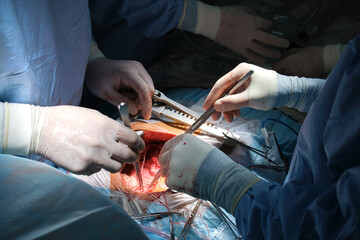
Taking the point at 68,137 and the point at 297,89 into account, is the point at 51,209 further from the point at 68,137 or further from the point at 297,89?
the point at 297,89

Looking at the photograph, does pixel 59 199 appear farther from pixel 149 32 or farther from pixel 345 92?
pixel 149 32

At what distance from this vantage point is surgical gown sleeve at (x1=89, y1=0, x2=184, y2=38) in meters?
2.02

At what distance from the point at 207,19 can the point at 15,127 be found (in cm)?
177

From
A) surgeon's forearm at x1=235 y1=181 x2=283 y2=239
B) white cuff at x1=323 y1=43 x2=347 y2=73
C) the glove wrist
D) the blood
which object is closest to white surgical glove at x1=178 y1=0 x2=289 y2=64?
white cuff at x1=323 y1=43 x2=347 y2=73

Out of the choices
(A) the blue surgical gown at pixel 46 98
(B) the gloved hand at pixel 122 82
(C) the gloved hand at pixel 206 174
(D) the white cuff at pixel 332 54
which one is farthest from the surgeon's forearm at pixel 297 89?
(A) the blue surgical gown at pixel 46 98

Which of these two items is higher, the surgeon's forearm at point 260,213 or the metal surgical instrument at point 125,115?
the metal surgical instrument at point 125,115

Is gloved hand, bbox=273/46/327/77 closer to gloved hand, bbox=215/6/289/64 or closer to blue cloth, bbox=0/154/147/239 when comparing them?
gloved hand, bbox=215/6/289/64

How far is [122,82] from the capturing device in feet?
6.49

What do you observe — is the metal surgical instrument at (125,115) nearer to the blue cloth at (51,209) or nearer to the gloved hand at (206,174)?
the gloved hand at (206,174)

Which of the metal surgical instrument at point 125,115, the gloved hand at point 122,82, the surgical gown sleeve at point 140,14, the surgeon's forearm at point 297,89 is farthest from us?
the surgical gown sleeve at point 140,14

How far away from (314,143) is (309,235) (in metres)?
0.33

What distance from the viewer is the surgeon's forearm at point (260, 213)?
110 cm

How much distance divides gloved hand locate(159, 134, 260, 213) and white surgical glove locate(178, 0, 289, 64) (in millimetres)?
1290

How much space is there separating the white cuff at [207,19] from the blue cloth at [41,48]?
1.14 m
